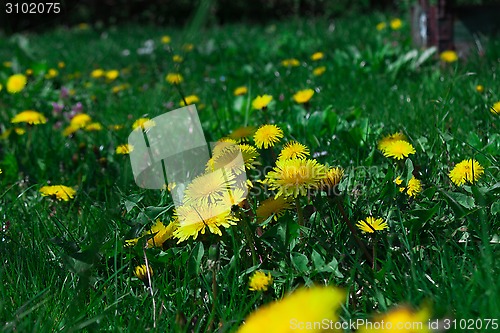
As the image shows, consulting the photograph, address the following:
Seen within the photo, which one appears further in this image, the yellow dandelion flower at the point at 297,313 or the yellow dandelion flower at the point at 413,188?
the yellow dandelion flower at the point at 413,188

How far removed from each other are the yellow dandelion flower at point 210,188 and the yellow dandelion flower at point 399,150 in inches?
17.8

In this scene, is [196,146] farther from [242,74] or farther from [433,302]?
[242,74]

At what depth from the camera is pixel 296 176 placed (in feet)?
3.75

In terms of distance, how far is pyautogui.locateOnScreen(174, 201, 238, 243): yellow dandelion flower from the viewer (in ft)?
3.85

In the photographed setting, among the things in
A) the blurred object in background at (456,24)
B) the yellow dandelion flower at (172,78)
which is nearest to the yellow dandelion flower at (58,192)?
the yellow dandelion flower at (172,78)

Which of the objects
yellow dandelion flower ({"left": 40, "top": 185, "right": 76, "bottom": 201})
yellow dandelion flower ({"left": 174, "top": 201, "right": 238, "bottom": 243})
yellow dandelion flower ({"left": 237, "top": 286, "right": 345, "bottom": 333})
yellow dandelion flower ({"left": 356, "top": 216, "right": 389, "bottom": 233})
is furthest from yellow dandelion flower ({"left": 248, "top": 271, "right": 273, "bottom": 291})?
yellow dandelion flower ({"left": 40, "top": 185, "right": 76, "bottom": 201})

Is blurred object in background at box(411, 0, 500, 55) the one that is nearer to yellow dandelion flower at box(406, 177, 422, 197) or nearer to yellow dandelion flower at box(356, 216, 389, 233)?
yellow dandelion flower at box(406, 177, 422, 197)

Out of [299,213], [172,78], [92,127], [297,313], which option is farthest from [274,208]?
[172,78]

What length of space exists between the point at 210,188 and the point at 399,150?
1.70ft

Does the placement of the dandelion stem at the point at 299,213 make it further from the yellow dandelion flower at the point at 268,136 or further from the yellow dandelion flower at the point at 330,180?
the yellow dandelion flower at the point at 268,136

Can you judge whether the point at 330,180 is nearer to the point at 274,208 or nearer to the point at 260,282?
the point at 274,208

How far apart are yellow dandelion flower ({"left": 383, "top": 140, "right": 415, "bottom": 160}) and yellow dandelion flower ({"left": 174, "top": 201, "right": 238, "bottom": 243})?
1.60 feet

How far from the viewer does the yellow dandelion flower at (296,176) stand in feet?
3.73

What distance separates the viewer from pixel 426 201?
1356 millimetres
